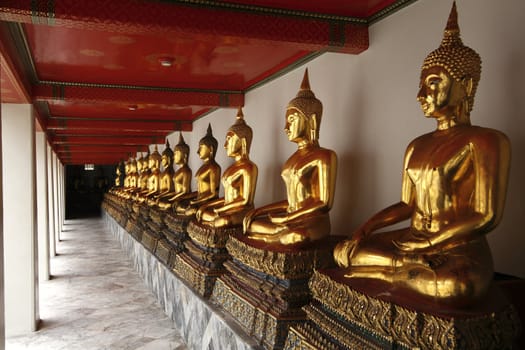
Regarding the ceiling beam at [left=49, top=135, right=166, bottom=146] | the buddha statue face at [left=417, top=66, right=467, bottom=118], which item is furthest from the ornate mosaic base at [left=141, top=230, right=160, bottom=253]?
the buddha statue face at [left=417, top=66, right=467, bottom=118]

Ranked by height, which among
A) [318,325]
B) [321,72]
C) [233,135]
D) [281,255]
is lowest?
[318,325]

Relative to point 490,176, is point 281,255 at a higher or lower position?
lower

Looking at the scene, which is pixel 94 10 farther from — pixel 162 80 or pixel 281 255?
pixel 162 80

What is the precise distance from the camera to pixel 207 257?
3.96 metres

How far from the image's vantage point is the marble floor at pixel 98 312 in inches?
171

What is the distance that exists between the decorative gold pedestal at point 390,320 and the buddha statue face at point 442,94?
2.55 ft

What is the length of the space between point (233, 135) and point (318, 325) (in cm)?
245

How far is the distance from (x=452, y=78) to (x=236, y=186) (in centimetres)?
258

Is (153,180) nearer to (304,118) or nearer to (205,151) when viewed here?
(205,151)

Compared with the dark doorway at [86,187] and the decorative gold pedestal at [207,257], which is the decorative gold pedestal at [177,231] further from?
the dark doorway at [86,187]

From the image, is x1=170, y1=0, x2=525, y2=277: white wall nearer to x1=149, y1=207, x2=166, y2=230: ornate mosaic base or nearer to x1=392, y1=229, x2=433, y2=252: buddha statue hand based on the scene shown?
x1=392, y1=229, x2=433, y2=252: buddha statue hand

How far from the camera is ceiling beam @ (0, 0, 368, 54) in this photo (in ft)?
8.22

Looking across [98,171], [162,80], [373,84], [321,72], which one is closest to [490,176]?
[373,84]

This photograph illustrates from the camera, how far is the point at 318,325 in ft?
7.23
